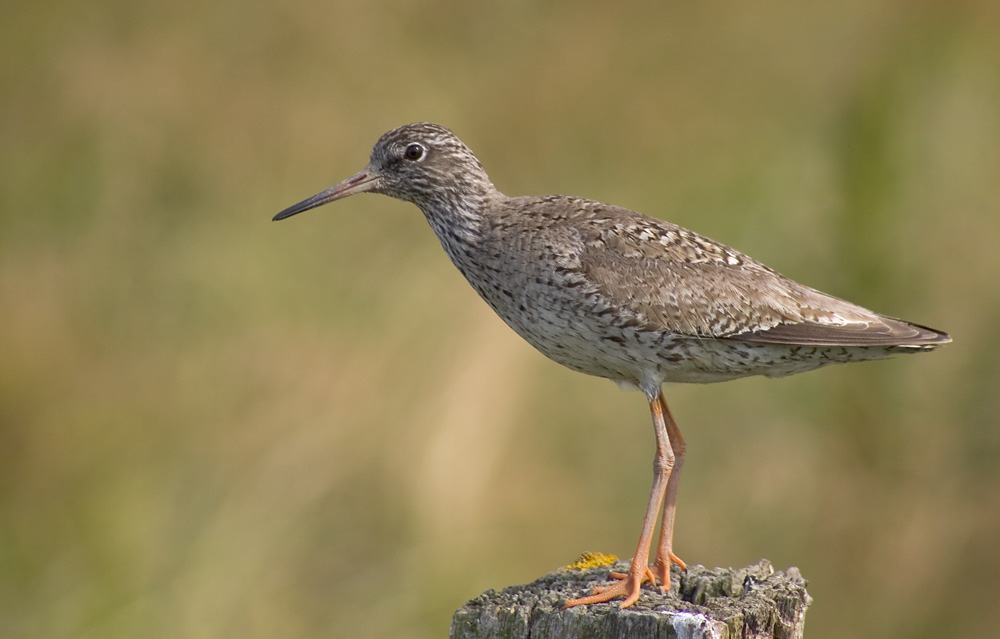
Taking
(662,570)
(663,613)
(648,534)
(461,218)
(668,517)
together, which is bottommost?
(663,613)

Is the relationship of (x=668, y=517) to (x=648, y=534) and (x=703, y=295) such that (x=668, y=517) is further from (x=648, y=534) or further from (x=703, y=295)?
Answer: (x=703, y=295)

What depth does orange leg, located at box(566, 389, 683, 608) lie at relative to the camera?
562cm

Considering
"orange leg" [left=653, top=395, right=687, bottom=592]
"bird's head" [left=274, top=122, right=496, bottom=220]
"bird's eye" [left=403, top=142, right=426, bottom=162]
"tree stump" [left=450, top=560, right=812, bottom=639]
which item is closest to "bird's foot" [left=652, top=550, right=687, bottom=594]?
"orange leg" [left=653, top=395, right=687, bottom=592]

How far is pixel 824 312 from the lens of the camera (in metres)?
6.48

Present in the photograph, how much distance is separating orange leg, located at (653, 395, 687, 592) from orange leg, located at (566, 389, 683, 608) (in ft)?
0.06

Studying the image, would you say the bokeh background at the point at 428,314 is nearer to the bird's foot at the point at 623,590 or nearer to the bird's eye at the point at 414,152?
the bird's eye at the point at 414,152

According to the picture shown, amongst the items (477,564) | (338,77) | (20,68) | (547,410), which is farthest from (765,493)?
(20,68)

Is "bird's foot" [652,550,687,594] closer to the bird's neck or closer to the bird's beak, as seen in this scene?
the bird's neck

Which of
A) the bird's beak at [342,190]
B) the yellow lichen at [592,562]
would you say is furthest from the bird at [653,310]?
the bird's beak at [342,190]

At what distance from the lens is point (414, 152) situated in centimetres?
714

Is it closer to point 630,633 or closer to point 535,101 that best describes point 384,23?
point 535,101

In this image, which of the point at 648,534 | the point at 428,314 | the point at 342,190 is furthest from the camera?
the point at 428,314

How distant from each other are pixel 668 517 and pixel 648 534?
1.68 feet

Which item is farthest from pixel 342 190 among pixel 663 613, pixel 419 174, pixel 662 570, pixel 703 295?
pixel 663 613
